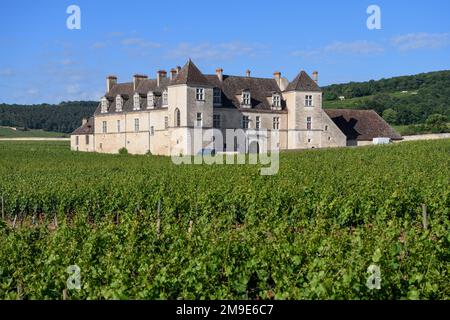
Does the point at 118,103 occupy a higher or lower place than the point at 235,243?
Answer: higher

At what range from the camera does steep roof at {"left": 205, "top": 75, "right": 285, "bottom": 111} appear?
51.8 m

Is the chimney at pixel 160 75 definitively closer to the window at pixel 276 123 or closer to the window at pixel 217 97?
the window at pixel 217 97

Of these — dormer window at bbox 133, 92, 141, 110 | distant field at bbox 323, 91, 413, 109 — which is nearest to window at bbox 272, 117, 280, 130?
dormer window at bbox 133, 92, 141, 110

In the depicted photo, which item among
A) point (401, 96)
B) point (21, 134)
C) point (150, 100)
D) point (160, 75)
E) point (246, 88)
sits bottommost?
point (21, 134)

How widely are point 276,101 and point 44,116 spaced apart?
330 feet

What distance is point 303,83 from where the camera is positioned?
53.2 metres

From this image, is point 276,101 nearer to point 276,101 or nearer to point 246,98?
point 276,101

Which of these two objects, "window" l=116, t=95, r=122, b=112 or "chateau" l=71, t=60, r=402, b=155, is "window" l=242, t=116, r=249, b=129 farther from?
"window" l=116, t=95, r=122, b=112

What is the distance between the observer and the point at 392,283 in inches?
352

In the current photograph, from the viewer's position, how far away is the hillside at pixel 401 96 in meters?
92.8

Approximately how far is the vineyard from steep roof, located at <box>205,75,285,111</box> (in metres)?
28.8

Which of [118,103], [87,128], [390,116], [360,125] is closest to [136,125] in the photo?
[118,103]
